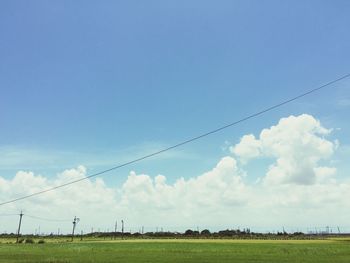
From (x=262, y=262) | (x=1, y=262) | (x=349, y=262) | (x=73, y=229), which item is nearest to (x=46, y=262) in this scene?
(x=1, y=262)

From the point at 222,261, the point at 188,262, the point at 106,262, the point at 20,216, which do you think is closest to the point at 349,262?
the point at 222,261

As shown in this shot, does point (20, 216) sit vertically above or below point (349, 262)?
above

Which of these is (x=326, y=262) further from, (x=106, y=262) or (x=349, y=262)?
(x=106, y=262)

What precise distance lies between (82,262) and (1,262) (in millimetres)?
8767

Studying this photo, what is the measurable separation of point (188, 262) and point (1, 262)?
64.1 ft

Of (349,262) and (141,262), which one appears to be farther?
(141,262)

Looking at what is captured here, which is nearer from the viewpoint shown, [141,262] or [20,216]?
[141,262]

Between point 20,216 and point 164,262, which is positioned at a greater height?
point 20,216

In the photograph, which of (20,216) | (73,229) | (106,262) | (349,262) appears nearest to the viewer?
(349,262)

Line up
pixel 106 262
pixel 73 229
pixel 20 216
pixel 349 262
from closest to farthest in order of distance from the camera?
1. pixel 349 262
2. pixel 106 262
3. pixel 20 216
4. pixel 73 229

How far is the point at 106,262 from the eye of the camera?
42625 mm

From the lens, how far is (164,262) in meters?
42.0

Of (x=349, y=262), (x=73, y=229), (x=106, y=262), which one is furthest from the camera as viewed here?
(x=73, y=229)

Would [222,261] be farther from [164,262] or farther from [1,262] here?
[1,262]
